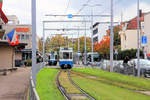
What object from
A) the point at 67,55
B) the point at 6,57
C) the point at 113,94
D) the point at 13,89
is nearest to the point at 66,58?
the point at 67,55

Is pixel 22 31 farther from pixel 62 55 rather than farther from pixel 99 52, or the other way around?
pixel 62 55

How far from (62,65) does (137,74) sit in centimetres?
1942

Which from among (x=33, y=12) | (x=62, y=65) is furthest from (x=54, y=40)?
(x=33, y=12)

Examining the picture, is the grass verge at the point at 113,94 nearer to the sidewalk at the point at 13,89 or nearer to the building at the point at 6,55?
the sidewalk at the point at 13,89

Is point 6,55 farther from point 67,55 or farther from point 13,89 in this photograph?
point 13,89

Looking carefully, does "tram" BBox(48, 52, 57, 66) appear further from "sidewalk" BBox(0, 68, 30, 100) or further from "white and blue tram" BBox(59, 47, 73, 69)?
"sidewalk" BBox(0, 68, 30, 100)

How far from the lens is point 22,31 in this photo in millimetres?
69750

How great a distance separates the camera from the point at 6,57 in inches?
1313

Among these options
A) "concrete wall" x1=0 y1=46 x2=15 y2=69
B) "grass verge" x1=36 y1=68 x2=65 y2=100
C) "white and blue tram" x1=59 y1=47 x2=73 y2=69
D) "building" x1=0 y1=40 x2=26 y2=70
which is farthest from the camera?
"white and blue tram" x1=59 y1=47 x2=73 y2=69

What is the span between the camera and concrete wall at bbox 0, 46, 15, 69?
32.4 metres

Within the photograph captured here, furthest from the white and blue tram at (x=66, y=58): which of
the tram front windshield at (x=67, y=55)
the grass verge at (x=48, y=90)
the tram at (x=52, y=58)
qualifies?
the tram at (x=52, y=58)

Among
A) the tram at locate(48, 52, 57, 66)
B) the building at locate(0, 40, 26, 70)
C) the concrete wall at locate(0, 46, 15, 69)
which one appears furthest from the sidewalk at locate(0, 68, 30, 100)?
the tram at locate(48, 52, 57, 66)

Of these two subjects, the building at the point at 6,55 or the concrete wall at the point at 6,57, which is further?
the concrete wall at the point at 6,57

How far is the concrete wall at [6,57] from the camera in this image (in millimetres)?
32403
